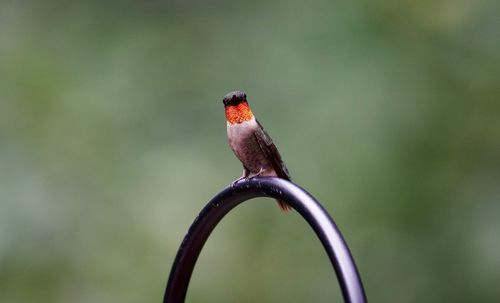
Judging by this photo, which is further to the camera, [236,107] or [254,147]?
[254,147]

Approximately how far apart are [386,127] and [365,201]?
403 mm

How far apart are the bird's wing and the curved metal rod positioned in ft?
0.52

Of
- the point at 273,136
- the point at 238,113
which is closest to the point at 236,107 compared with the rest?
the point at 238,113

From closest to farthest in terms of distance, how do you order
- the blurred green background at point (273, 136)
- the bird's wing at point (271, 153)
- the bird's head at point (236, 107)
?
the bird's head at point (236, 107) < the bird's wing at point (271, 153) < the blurred green background at point (273, 136)

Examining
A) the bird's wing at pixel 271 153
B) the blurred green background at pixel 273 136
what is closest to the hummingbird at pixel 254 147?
the bird's wing at pixel 271 153

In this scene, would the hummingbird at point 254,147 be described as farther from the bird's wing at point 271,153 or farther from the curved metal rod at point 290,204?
the curved metal rod at point 290,204

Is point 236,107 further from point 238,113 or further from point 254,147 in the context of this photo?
point 254,147

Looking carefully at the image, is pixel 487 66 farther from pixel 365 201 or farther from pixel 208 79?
pixel 208 79

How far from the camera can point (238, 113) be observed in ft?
5.66

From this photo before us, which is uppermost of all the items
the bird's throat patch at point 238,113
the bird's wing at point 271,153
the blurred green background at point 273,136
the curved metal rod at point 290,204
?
the blurred green background at point 273,136

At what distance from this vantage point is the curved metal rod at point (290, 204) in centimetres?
118

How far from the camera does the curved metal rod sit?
1.18 meters

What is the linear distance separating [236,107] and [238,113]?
2cm

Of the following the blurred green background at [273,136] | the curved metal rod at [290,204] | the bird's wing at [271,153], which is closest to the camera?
the curved metal rod at [290,204]
